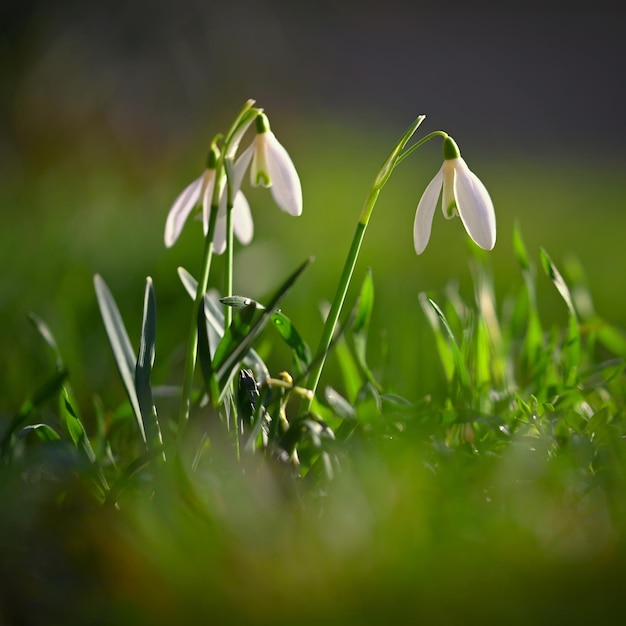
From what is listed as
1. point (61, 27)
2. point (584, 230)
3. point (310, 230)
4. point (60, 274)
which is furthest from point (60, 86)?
point (584, 230)

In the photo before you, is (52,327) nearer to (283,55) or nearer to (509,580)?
(509,580)

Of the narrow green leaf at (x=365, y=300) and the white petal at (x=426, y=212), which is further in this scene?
the narrow green leaf at (x=365, y=300)

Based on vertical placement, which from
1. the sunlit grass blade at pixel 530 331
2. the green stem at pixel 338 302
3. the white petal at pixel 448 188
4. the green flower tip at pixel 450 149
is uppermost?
the green flower tip at pixel 450 149

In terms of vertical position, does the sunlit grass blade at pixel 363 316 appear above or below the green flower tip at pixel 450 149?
below

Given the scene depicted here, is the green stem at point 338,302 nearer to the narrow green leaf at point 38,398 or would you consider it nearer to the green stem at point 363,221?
the green stem at point 363,221

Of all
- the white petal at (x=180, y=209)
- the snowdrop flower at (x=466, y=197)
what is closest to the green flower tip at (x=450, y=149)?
the snowdrop flower at (x=466, y=197)

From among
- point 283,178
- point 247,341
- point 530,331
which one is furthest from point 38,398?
point 530,331

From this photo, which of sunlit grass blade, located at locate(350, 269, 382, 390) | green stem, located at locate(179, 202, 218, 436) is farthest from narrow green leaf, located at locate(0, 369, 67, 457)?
sunlit grass blade, located at locate(350, 269, 382, 390)
